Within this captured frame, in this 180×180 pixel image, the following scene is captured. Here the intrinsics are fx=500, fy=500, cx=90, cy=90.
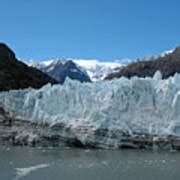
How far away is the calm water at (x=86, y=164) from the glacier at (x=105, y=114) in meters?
0.99

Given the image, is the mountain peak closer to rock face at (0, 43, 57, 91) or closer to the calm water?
rock face at (0, 43, 57, 91)

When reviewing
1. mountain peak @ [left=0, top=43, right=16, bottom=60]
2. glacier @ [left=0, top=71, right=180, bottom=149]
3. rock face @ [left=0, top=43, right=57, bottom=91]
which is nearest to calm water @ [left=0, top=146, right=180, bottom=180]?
glacier @ [left=0, top=71, right=180, bottom=149]

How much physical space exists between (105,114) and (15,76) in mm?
25508

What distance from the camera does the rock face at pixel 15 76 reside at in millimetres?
47375

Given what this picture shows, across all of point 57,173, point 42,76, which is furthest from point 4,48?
point 57,173

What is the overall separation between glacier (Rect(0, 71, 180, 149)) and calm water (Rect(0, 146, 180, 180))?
992 millimetres

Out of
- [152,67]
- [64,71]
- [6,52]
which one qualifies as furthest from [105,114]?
[64,71]

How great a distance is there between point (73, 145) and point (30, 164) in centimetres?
689

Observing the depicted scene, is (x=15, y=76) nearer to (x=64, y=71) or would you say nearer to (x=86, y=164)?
(x=86, y=164)

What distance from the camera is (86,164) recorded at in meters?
20.1

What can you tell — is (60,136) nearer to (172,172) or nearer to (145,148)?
(145,148)

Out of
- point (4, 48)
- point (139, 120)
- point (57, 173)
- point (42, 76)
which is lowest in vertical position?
point (57, 173)

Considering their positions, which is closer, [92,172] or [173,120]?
[92,172]

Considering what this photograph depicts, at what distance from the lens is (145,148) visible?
25109 millimetres
